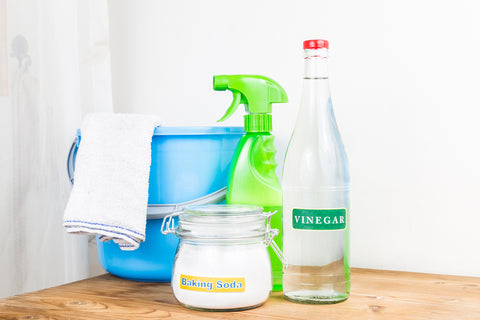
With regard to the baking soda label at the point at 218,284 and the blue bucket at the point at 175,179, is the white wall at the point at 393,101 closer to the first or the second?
the blue bucket at the point at 175,179

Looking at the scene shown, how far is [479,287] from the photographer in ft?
2.54

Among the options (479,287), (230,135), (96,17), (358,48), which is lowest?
(479,287)

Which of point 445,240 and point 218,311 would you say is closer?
point 218,311

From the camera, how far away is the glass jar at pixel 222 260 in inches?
26.3

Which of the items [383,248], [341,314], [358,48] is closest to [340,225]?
[341,314]

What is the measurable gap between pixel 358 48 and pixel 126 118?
15.7 inches

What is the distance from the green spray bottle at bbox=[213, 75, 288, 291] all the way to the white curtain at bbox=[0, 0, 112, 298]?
0.35 m

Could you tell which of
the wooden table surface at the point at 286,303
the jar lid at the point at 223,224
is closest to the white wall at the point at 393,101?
the wooden table surface at the point at 286,303

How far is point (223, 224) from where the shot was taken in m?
0.69

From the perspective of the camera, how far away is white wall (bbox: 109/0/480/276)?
2.79 ft

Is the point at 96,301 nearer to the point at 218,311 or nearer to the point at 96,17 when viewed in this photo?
the point at 218,311

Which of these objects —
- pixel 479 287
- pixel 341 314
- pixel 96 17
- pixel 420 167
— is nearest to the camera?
pixel 341 314

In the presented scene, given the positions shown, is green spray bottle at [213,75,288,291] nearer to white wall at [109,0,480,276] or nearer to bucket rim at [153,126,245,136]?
bucket rim at [153,126,245,136]

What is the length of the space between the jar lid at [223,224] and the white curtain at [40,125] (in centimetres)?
38
